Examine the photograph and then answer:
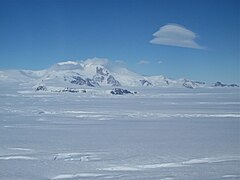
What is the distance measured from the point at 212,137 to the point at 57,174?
325 inches

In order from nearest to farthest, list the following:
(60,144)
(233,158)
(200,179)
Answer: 1. (200,179)
2. (233,158)
3. (60,144)

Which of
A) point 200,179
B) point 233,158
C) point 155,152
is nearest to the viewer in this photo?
point 200,179

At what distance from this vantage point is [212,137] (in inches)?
591

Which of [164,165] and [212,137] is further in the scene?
[212,137]

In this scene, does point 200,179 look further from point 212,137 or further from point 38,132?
point 38,132

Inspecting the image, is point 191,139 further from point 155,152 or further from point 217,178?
point 217,178

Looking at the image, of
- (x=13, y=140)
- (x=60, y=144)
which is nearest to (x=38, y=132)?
(x=13, y=140)

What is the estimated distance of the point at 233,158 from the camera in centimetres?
1052

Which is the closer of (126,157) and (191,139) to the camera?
(126,157)

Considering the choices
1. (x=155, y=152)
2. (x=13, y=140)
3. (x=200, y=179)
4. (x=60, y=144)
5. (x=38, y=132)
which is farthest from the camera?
(x=38, y=132)

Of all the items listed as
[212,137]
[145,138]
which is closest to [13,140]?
[145,138]

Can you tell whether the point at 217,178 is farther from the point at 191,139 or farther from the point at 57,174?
the point at 191,139

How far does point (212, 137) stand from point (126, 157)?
559 cm

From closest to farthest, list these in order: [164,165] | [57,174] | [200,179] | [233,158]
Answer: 1. [200,179]
2. [57,174]
3. [164,165]
4. [233,158]
